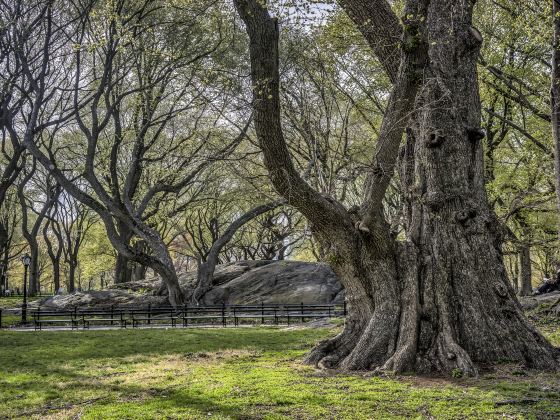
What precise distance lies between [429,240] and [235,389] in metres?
4.32

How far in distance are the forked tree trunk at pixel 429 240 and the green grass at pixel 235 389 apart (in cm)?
A: 68

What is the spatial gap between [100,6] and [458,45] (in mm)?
15753

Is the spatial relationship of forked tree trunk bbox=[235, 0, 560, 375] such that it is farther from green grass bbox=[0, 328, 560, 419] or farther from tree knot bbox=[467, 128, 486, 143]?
green grass bbox=[0, 328, 560, 419]

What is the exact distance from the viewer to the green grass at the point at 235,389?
19.8ft

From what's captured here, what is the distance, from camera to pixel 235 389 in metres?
7.32

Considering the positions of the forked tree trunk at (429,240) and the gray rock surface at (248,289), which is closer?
the forked tree trunk at (429,240)

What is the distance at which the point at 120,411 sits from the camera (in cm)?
636

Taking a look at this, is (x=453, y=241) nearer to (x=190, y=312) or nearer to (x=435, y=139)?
(x=435, y=139)

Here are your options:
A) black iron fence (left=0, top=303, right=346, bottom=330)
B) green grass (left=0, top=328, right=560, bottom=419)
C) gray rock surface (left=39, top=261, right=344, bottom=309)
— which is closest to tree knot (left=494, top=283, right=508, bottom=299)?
green grass (left=0, top=328, right=560, bottom=419)

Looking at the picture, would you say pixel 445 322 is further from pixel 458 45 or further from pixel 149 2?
pixel 149 2

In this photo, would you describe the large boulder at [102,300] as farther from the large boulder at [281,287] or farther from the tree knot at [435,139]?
the tree knot at [435,139]

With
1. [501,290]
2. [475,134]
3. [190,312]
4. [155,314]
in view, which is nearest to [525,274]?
[190,312]

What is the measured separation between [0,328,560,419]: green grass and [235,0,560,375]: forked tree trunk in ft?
2.23

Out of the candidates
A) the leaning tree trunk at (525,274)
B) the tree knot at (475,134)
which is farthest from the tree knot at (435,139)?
the leaning tree trunk at (525,274)
